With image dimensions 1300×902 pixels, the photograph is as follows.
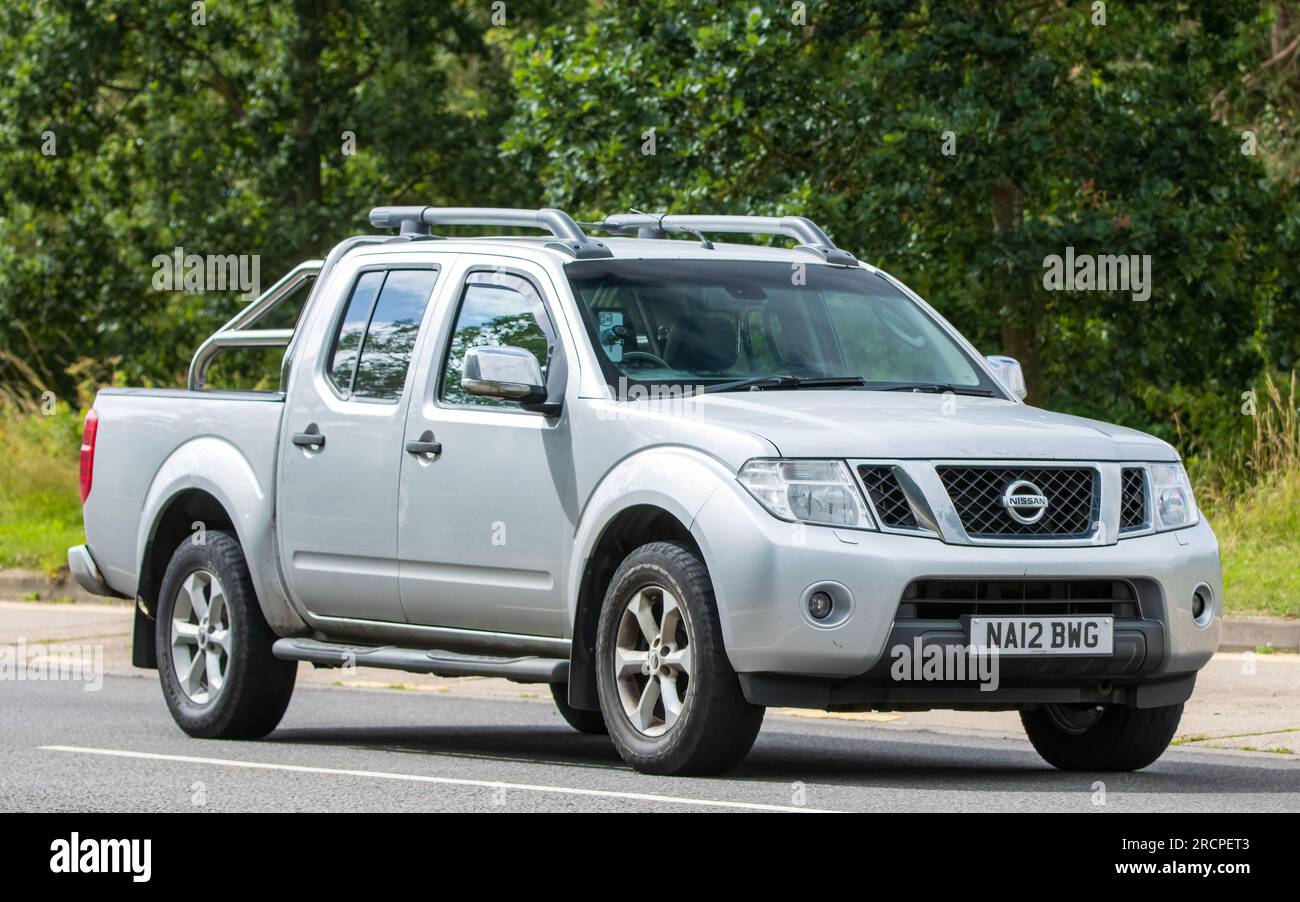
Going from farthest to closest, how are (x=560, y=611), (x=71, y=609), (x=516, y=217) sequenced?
(x=71, y=609), (x=516, y=217), (x=560, y=611)

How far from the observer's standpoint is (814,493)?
7.77m

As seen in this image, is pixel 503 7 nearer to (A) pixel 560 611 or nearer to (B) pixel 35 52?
(B) pixel 35 52

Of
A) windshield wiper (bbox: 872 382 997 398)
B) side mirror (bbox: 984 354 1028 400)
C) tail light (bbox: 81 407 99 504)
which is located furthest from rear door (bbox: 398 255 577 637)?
tail light (bbox: 81 407 99 504)

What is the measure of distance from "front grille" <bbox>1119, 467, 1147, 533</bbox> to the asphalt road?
0.94 m

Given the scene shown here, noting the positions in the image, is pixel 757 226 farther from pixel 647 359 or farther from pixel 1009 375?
pixel 1009 375

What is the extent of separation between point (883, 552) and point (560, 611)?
1.49 meters

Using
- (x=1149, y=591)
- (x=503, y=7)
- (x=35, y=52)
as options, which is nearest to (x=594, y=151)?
(x=503, y=7)

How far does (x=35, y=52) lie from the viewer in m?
28.0

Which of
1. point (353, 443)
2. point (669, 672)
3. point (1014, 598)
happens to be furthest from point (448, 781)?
point (1014, 598)

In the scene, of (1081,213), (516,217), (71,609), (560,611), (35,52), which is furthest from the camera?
(35,52)

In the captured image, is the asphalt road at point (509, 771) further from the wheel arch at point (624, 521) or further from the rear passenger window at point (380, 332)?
the rear passenger window at point (380, 332)

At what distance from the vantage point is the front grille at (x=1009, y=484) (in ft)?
25.9

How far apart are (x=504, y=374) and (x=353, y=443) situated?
125cm
